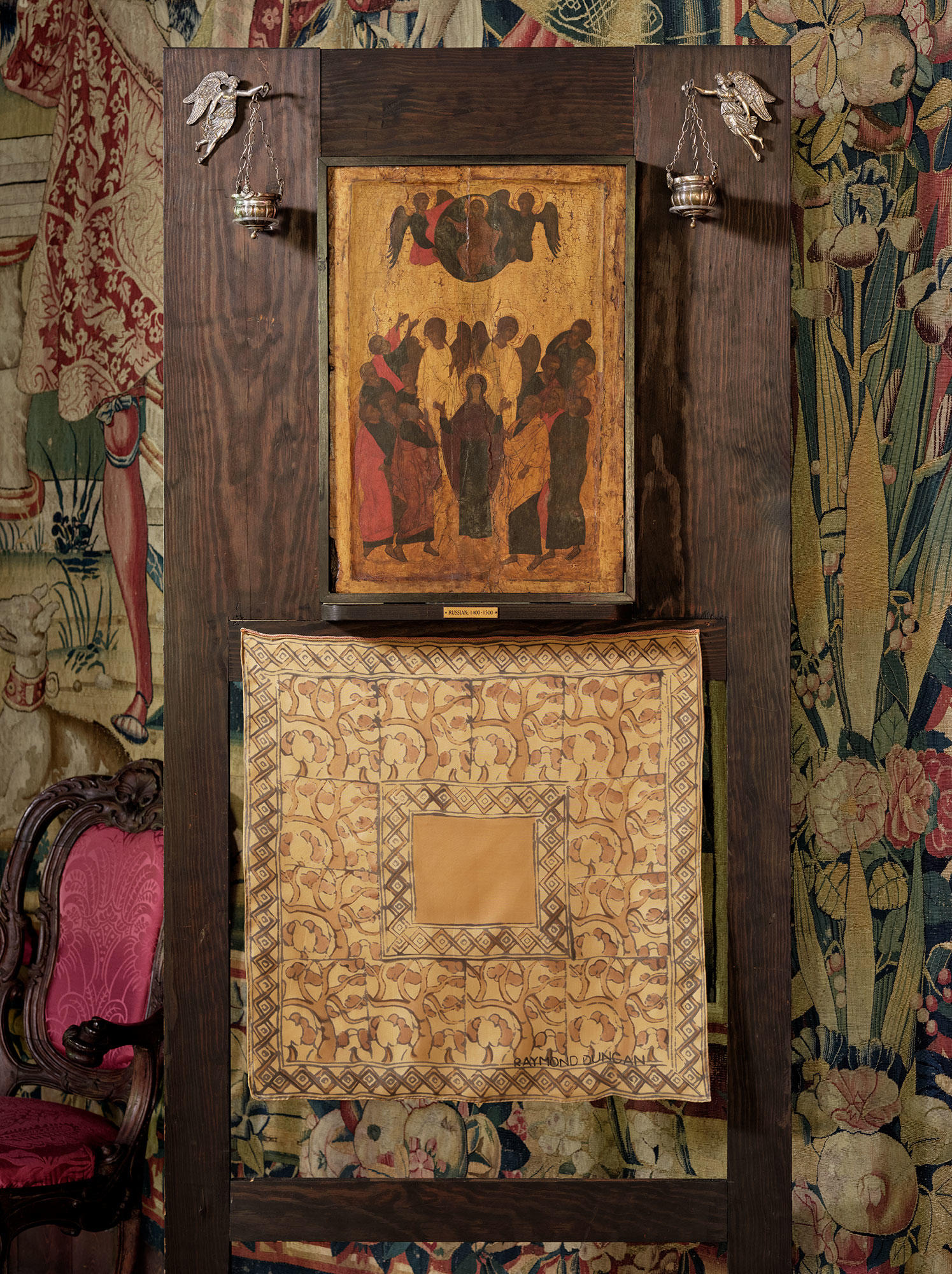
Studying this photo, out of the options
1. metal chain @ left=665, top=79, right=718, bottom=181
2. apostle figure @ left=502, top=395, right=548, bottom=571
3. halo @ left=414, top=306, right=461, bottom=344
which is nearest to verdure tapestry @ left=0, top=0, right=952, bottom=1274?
metal chain @ left=665, top=79, right=718, bottom=181

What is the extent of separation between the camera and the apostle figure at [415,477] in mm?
2166

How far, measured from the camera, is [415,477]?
2.17 meters

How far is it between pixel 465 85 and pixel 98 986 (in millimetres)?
2273

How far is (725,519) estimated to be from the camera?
2221 millimetres

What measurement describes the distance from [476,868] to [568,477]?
2.83 ft

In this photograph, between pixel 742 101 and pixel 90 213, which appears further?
pixel 90 213

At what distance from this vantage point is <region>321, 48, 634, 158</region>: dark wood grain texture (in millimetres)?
2166

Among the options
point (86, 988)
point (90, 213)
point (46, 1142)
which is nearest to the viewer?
point (46, 1142)

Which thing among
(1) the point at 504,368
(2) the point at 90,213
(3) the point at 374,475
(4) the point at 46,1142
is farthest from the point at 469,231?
(4) the point at 46,1142

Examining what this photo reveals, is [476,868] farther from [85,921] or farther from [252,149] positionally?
[252,149]

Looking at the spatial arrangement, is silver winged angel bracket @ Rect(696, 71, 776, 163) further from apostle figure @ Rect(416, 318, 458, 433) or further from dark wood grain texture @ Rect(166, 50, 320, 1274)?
dark wood grain texture @ Rect(166, 50, 320, 1274)

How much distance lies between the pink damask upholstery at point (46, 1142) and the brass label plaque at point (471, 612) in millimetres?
1518

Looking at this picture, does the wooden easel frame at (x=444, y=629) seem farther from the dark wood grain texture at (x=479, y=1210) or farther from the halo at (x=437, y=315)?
the halo at (x=437, y=315)

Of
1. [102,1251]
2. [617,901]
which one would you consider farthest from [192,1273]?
[617,901]
